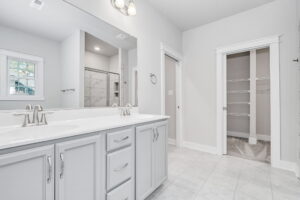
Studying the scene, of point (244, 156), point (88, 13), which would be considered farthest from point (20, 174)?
point (244, 156)

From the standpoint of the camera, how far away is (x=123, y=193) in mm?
1244

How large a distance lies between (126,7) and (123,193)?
2163mm

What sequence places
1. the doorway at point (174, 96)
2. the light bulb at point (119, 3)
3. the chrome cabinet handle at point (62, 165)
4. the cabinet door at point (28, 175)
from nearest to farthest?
1. the cabinet door at point (28, 175)
2. the chrome cabinet handle at point (62, 165)
3. the light bulb at point (119, 3)
4. the doorway at point (174, 96)

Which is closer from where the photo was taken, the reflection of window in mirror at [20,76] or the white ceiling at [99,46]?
the reflection of window in mirror at [20,76]

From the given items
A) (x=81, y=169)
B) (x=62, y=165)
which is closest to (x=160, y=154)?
(x=81, y=169)

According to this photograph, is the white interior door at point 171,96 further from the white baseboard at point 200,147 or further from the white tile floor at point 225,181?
the white tile floor at point 225,181

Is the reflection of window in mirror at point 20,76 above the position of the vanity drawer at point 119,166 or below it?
above

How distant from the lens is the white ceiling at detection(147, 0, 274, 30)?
8.02ft

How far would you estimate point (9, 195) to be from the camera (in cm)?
69

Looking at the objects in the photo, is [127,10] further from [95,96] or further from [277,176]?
[277,176]

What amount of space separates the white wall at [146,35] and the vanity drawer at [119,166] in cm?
108

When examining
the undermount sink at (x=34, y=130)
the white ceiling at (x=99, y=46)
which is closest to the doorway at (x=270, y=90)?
the white ceiling at (x=99, y=46)

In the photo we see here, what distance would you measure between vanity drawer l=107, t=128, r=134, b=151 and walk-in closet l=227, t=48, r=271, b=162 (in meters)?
2.68

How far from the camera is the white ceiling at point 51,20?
1.17m
